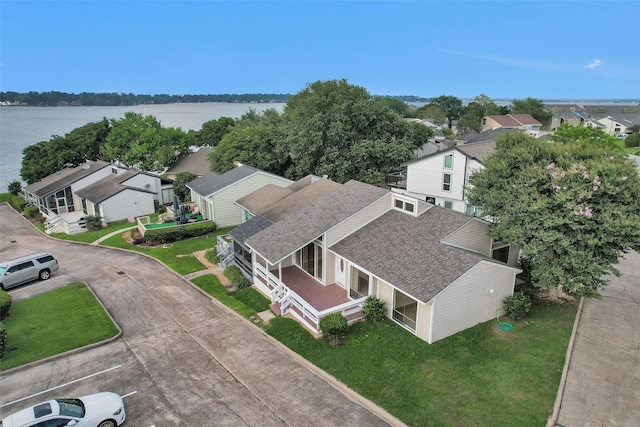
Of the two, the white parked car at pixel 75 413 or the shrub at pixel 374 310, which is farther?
the shrub at pixel 374 310

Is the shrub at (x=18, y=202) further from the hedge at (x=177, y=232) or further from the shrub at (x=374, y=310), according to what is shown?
the shrub at (x=374, y=310)

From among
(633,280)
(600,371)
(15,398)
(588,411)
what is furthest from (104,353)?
(633,280)

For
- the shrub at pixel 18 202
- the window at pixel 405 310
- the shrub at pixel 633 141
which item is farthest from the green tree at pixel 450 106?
the window at pixel 405 310

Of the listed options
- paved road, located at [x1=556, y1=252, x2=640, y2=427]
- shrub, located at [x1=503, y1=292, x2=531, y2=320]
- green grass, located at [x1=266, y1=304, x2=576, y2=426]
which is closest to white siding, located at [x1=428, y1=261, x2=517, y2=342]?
shrub, located at [x1=503, y1=292, x2=531, y2=320]

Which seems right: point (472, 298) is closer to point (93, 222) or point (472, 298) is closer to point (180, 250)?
point (180, 250)

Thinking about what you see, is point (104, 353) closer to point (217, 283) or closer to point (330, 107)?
point (217, 283)

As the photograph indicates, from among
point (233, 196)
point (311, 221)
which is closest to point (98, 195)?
point (233, 196)

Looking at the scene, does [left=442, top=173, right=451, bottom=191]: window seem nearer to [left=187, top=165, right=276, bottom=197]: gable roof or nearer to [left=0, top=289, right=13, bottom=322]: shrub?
[left=187, top=165, right=276, bottom=197]: gable roof
